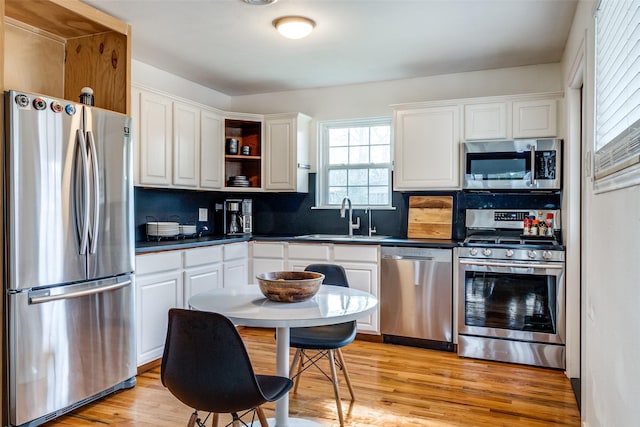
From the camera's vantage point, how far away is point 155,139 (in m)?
3.68

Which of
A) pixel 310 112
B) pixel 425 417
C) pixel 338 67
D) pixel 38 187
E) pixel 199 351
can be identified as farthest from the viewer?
pixel 310 112

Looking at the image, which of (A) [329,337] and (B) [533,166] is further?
(B) [533,166]

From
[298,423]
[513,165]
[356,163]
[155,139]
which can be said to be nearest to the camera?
[298,423]

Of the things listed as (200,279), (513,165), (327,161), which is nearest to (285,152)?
(327,161)

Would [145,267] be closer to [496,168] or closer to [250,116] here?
[250,116]

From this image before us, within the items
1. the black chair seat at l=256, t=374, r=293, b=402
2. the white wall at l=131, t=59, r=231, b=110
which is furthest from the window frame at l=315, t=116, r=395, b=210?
the black chair seat at l=256, t=374, r=293, b=402

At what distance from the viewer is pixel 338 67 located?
4.09 m

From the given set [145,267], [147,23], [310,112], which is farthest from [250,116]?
[145,267]

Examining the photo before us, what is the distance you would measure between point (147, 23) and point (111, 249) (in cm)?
155

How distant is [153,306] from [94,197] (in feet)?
3.31

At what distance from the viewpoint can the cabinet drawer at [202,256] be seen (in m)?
3.61

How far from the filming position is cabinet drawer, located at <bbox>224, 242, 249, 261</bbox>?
4.08m

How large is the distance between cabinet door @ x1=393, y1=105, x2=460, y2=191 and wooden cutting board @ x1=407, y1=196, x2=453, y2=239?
28 centimetres

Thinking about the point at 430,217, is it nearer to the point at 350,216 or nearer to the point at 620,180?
the point at 350,216
